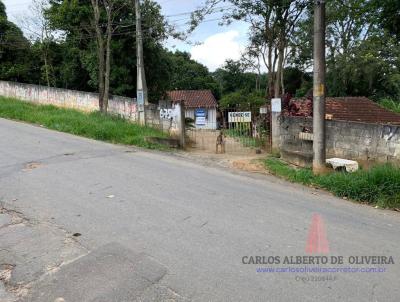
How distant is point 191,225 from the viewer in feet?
18.3

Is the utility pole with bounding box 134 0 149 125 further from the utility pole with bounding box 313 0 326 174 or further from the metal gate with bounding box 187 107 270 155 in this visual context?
the utility pole with bounding box 313 0 326 174

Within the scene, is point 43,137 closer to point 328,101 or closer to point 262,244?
point 262,244

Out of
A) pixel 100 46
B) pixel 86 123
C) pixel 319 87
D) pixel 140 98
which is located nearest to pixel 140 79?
pixel 140 98

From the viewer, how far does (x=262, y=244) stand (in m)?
4.96

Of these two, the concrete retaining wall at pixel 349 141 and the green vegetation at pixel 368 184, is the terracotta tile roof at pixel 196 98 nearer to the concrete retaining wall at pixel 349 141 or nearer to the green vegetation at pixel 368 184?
the concrete retaining wall at pixel 349 141

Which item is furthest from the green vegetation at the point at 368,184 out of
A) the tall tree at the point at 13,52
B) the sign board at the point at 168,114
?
the tall tree at the point at 13,52

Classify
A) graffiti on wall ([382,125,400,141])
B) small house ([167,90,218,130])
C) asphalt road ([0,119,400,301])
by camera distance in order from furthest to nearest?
small house ([167,90,218,130])
graffiti on wall ([382,125,400,141])
asphalt road ([0,119,400,301])

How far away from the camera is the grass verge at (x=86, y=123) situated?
14305mm

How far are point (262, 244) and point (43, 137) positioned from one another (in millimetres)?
10826

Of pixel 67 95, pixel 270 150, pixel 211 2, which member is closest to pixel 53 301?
pixel 270 150

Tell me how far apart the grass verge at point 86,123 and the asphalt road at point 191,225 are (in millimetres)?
4281

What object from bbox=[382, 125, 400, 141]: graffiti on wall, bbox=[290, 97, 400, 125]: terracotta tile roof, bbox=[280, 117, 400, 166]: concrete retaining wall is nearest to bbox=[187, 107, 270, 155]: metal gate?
bbox=[280, 117, 400, 166]: concrete retaining wall

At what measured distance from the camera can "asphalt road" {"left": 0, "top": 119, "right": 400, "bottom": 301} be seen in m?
Result: 3.97

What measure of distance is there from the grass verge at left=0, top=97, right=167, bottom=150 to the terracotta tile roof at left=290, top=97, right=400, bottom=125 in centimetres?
723
